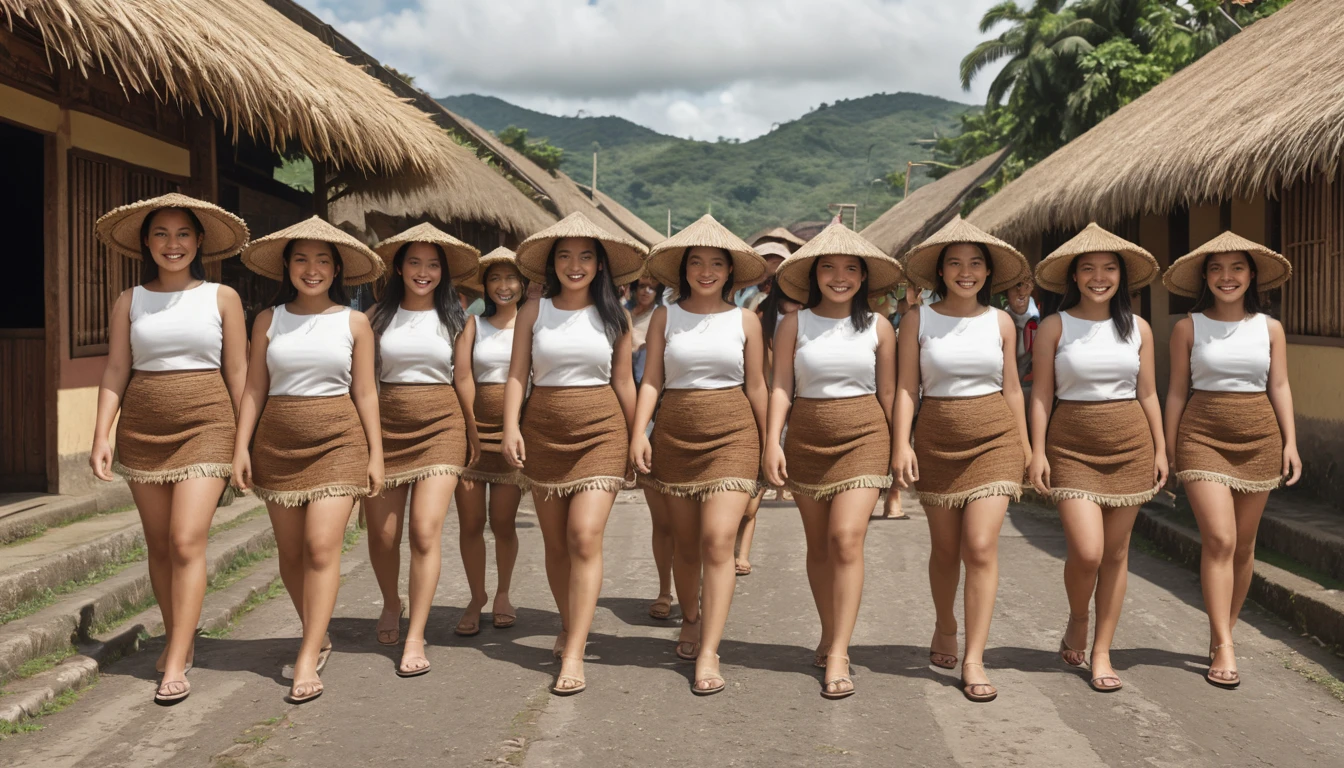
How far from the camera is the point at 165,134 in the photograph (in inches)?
372

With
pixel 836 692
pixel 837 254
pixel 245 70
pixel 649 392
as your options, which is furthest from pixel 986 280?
pixel 245 70

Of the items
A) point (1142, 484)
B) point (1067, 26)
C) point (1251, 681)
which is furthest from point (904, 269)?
point (1067, 26)

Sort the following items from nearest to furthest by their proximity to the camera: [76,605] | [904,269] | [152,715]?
[152,715] → [904,269] → [76,605]

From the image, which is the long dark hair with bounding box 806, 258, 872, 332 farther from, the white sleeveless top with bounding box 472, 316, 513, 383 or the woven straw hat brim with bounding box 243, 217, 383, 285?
the woven straw hat brim with bounding box 243, 217, 383, 285

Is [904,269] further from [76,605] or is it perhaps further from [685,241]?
[76,605]

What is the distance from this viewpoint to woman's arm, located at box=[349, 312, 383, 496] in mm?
5105

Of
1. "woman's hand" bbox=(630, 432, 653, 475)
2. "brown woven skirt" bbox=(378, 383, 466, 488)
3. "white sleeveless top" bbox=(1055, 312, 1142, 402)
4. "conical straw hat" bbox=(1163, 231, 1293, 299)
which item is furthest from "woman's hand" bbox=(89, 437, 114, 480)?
"conical straw hat" bbox=(1163, 231, 1293, 299)

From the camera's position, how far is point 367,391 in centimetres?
514

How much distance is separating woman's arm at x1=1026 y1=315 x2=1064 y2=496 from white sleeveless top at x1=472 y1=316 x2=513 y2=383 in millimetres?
2489

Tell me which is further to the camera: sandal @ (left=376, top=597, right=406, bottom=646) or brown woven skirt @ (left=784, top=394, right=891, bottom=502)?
sandal @ (left=376, top=597, right=406, bottom=646)

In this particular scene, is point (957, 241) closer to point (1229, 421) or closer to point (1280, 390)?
point (1229, 421)

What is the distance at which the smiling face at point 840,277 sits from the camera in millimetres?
5109

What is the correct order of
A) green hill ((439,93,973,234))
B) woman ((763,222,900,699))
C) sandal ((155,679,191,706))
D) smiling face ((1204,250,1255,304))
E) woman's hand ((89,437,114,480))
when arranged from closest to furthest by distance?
1. sandal ((155,679,191,706))
2. woman's hand ((89,437,114,480))
3. woman ((763,222,900,699))
4. smiling face ((1204,250,1255,304))
5. green hill ((439,93,973,234))

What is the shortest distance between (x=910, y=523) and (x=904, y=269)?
4530 millimetres
